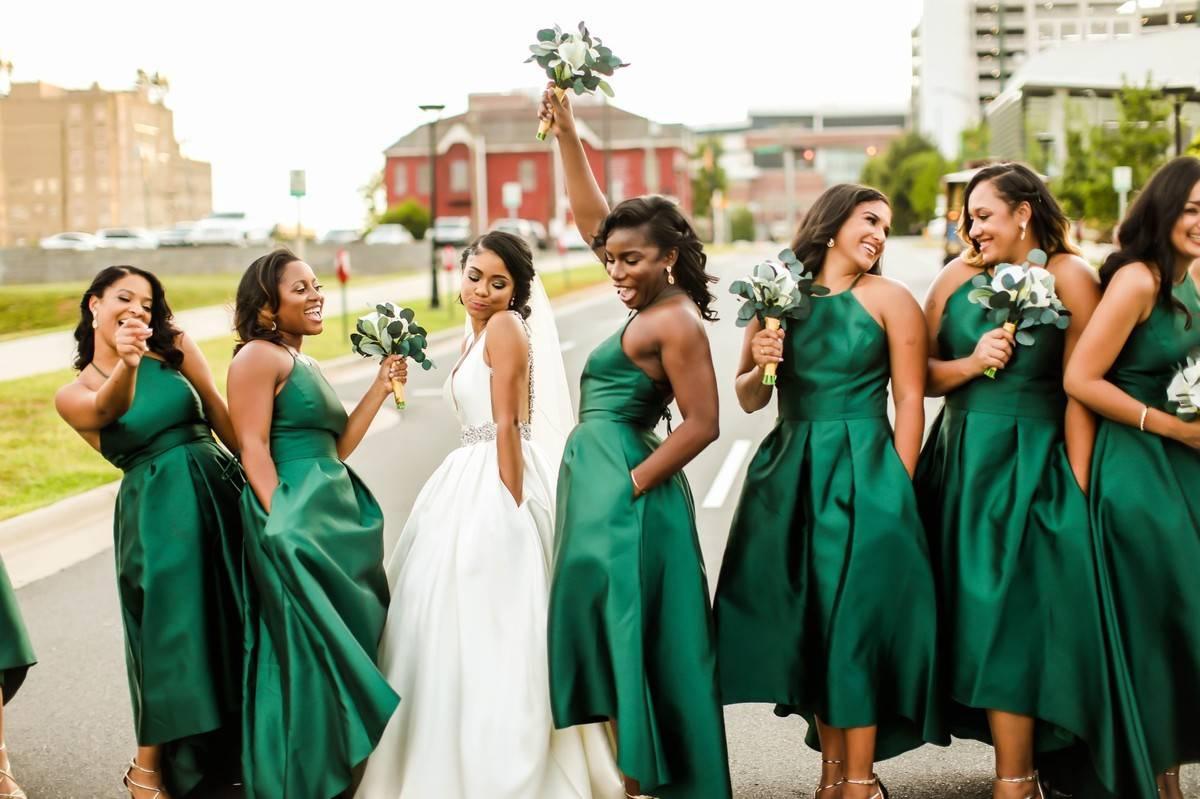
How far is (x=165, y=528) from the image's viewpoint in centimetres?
465

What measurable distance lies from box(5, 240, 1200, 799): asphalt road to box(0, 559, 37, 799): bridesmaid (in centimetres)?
21

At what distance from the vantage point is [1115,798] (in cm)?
436

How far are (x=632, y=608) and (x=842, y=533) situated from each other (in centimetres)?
77

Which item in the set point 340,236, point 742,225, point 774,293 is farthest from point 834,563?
point 742,225

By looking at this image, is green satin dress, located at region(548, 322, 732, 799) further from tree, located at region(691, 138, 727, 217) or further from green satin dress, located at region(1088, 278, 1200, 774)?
tree, located at region(691, 138, 727, 217)

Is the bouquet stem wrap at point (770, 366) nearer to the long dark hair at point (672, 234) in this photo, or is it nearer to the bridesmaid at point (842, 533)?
the bridesmaid at point (842, 533)

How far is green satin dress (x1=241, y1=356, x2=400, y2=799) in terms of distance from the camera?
4.36 metres

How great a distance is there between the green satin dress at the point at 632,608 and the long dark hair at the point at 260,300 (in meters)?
1.18

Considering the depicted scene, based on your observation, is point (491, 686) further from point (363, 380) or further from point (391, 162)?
point (391, 162)

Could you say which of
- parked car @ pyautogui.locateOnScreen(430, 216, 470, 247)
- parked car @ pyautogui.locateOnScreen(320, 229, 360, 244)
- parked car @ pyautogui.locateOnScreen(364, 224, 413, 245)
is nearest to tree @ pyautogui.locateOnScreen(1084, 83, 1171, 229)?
parked car @ pyautogui.locateOnScreen(430, 216, 470, 247)

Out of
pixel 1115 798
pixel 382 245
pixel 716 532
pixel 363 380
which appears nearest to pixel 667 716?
pixel 1115 798

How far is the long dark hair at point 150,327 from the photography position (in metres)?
4.81

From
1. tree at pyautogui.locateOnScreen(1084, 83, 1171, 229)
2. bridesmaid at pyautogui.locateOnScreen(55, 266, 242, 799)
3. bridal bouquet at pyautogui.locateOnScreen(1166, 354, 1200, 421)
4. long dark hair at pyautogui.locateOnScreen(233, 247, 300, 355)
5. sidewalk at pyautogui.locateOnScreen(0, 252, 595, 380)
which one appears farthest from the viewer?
tree at pyautogui.locateOnScreen(1084, 83, 1171, 229)

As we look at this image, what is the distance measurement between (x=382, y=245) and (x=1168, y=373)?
1971 inches
